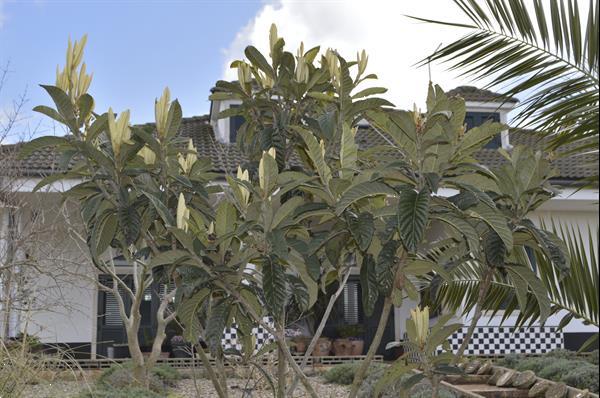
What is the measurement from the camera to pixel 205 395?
35.1 ft

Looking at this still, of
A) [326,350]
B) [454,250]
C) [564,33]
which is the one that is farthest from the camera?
[326,350]

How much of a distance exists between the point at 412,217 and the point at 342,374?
357 inches

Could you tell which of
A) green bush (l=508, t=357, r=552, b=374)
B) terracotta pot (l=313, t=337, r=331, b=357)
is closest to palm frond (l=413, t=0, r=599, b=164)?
green bush (l=508, t=357, r=552, b=374)

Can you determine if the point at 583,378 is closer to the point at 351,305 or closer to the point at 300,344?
the point at 300,344

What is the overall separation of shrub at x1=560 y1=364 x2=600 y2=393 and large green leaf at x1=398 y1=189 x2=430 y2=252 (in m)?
7.51

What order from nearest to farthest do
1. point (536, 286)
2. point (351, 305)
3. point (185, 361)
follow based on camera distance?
1. point (536, 286)
2. point (185, 361)
3. point (351, 305)

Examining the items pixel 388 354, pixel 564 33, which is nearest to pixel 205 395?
pixel 388 354

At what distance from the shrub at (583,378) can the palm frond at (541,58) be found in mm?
7714

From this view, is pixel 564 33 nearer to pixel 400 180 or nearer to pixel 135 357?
pixel 400 180

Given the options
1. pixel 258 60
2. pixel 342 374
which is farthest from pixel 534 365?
pixel 258 60

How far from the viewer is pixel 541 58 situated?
3115 mm

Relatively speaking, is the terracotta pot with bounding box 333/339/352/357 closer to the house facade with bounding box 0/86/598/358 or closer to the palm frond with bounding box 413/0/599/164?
the house facade with bounding box 0/86/598/358

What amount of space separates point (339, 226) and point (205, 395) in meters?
7.47

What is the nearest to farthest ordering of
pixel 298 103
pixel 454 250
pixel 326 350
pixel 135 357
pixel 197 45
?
pixel 454 250 < pixel 298 103 < pixel 197 45 < pixel 135 357 < pixel 326 350
